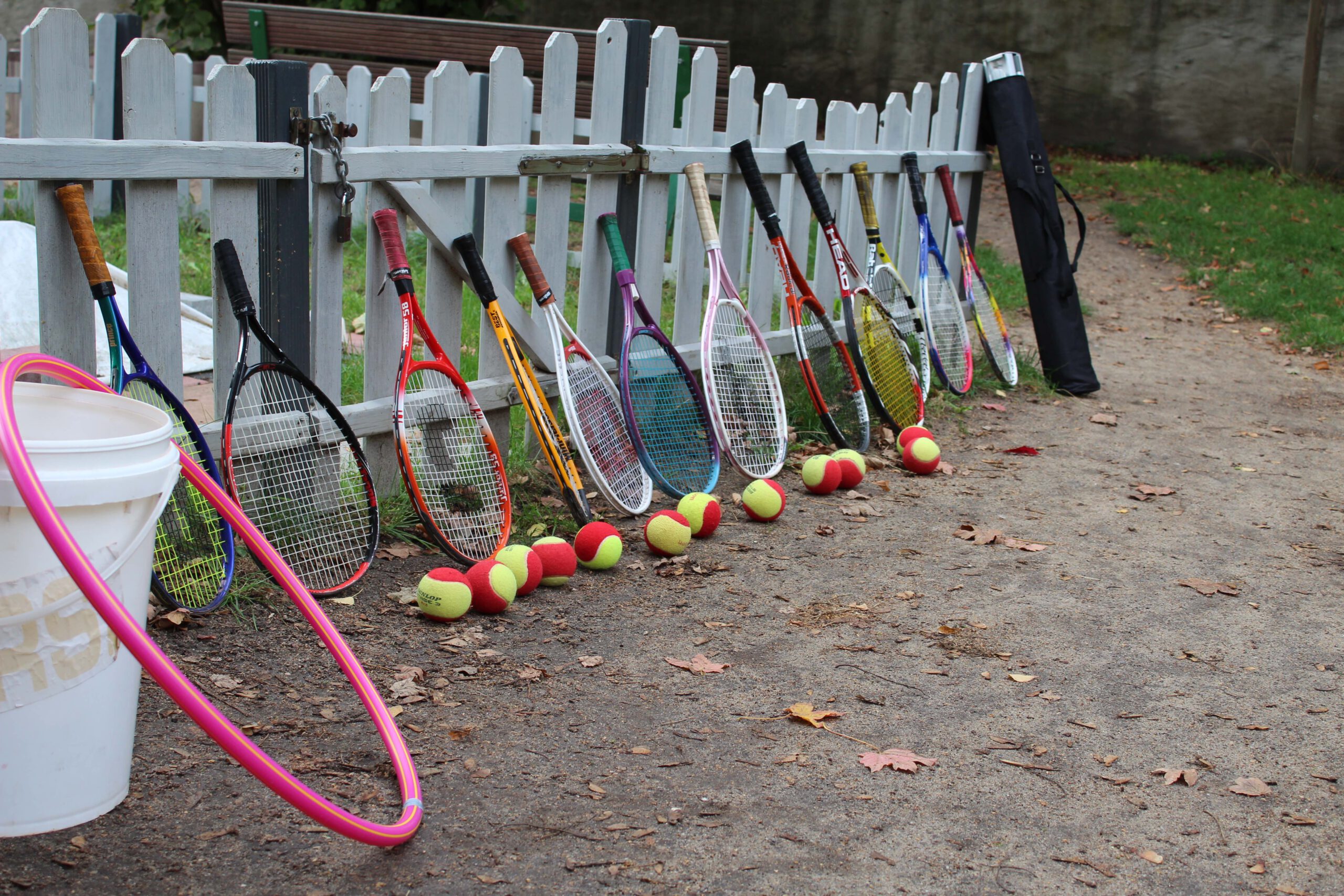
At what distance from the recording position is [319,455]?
3.38 m

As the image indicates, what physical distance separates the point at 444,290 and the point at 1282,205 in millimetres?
10668

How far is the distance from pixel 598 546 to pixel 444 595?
0.57 m

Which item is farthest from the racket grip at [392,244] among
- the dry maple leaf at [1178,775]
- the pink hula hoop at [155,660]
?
the dry maple leaf at [1178,775]

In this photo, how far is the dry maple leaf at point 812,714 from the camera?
8.75 feet

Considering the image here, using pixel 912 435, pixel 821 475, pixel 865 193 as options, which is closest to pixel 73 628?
pixel 821 475

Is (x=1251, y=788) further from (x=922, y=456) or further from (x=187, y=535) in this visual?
(x=187, y=535)

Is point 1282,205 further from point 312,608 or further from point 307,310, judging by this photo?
point 312,608

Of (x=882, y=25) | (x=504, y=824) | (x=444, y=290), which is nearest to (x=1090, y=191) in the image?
(x=882, y=25)

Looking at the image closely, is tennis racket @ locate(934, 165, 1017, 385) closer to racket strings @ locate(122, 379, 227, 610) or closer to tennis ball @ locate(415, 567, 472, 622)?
tennis ball @ locate(415, 567, 472, 622)

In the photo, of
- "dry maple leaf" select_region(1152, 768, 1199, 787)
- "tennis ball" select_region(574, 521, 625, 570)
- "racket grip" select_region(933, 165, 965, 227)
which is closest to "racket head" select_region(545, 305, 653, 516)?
"tennis ball" select_region(574, 521, 625, 570)

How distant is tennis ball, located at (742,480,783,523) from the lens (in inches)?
157

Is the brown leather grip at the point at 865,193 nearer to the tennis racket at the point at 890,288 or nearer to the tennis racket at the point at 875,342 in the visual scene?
the tennis racket at the point at 890,288

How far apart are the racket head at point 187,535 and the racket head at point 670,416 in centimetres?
150

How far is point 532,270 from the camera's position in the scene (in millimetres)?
3953
